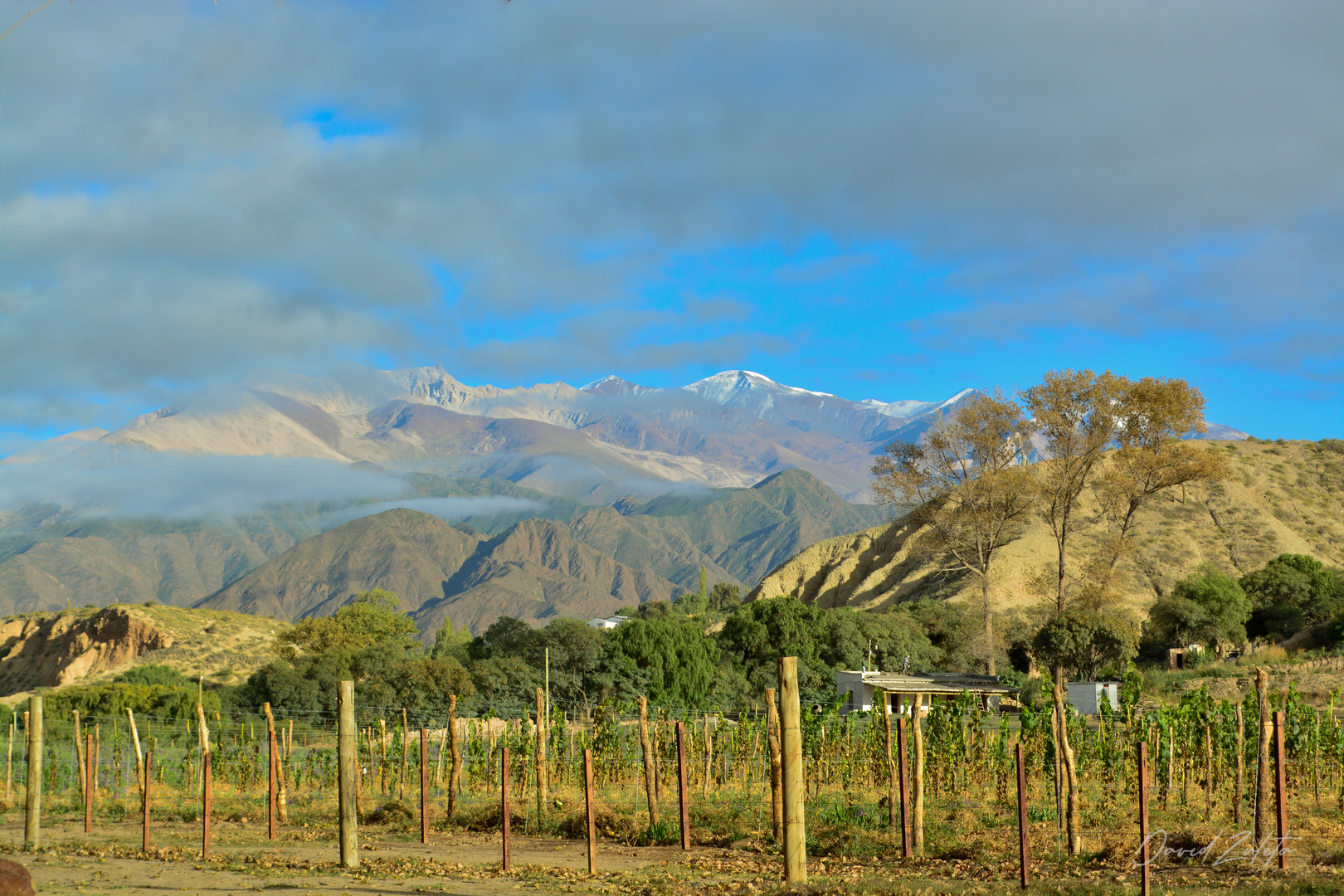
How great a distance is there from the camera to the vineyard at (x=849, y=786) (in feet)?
50.3

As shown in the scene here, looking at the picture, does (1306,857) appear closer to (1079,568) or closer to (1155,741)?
(1155,741)

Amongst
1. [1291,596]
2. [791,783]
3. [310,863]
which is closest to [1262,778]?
[791,783]

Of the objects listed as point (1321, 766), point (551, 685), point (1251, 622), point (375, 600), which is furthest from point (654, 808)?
point (375, 600)

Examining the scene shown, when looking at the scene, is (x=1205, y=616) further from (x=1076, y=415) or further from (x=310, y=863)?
(x=310, y=863)

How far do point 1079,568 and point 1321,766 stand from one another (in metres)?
48.0

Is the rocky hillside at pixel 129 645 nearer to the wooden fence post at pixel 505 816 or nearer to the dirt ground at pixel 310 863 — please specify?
the dirt ground at pixel 310 863

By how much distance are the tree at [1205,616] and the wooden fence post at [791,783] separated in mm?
43248

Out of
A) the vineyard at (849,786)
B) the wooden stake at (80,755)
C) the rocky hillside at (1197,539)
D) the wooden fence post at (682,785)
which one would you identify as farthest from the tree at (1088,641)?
the wooden stake at (80,755)

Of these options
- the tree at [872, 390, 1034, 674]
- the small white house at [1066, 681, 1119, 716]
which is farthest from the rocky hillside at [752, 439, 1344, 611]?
the small white house at [1066, 681, 1119, 716]

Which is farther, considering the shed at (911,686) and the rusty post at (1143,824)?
the shed at (911,686)

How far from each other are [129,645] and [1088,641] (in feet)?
221

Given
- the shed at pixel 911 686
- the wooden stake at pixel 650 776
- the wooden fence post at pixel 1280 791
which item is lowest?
the shed at pixel 911 686

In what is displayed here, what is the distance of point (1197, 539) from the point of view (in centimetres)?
6944

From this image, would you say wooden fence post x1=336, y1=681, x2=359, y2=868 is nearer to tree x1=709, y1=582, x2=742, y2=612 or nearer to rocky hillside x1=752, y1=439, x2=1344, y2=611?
rocky hillside x1=752, y1=439, x2=1344, y2=611
